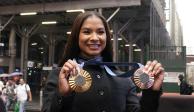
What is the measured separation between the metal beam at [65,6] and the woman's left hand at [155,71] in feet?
89.0

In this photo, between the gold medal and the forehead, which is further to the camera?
the forehead

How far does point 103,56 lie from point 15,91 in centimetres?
1843

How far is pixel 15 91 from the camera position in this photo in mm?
20250

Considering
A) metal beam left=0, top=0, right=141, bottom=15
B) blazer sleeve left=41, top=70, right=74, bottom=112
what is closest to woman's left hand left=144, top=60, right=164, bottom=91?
blazer sleeve left=41, top=70, right=74, bottom=112

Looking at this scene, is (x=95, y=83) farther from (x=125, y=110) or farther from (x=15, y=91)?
(x=15, y=91)

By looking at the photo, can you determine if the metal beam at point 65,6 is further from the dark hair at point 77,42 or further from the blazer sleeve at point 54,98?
the blazer sleeve at point 54,98

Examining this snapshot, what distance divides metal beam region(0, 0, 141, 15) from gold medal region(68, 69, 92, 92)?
27280 mm

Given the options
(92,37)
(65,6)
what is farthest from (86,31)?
(65,6)

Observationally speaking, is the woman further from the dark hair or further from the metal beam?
the metal beam

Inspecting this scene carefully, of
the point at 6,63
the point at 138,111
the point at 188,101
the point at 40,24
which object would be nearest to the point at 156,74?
the point at 138,111

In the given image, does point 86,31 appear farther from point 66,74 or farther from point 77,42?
point 66,74

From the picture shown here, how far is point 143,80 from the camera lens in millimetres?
1899

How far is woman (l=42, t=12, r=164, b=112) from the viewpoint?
1989 mm

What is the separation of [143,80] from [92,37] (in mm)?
363
